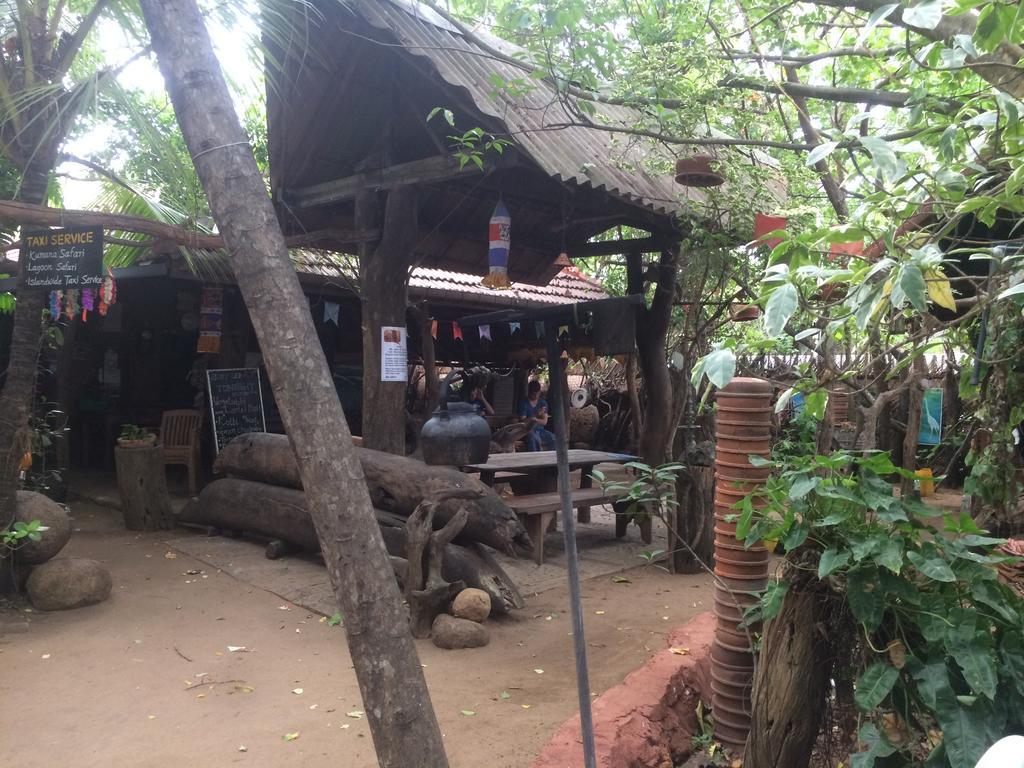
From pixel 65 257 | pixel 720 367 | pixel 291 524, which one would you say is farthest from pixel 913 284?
pixel 291 524

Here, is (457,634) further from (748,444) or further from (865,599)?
(865,599)

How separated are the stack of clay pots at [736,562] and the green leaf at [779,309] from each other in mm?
1608

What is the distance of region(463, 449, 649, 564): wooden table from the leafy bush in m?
3.80

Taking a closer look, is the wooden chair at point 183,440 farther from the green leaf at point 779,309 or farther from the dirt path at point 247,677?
the green leaf at point 779,309

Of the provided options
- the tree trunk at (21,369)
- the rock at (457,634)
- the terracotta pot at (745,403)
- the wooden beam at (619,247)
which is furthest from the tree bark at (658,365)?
the tree trunk at (21,369)

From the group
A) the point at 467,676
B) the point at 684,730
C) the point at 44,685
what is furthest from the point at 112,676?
→ the point at 684,730

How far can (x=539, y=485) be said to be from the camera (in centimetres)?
775

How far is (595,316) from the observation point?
251 cm

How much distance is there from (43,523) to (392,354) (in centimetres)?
278

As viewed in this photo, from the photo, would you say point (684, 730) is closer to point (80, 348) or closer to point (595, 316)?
point (595, 316)

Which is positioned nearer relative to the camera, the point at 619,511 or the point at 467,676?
the point at 467,676

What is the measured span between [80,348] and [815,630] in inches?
426

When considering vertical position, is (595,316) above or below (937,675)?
above

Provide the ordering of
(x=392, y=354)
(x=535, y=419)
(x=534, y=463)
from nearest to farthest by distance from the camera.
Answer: (x=392, y=354) → (x=534, y=463) → (x=535, y=419)
